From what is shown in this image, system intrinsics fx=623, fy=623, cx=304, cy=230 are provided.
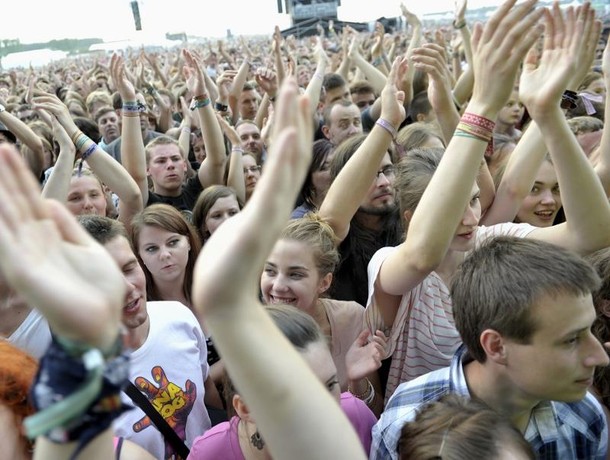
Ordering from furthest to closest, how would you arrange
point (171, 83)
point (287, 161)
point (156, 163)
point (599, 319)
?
point (171, 83)
point (156, 163)
point (599, 319)
point (287, 161)

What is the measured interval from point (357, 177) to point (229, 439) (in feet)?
3.87

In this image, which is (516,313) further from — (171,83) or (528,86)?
(171,83)

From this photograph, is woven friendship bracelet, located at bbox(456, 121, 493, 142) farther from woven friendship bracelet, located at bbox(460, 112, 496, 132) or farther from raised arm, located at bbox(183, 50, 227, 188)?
raised arm, located at bbox(183, 50, 227, 188)

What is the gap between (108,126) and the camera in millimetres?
6023

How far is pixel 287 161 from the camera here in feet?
2.60

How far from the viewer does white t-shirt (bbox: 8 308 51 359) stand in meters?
2.08

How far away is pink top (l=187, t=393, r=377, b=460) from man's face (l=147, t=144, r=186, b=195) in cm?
248

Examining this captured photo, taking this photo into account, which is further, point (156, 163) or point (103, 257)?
point (156, 163)

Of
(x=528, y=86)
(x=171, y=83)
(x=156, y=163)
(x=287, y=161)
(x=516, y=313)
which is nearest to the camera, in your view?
(x=287, y=161)

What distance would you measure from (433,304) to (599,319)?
1.74 feet

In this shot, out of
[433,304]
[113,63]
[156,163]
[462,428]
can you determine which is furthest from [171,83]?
[462,428]

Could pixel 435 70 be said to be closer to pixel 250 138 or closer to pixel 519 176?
pixel 519 176

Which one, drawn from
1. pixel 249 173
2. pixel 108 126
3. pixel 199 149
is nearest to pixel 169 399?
pixel 249 173

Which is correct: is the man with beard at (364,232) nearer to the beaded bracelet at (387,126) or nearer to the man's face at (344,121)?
the beaded bracelet at (387,126)
